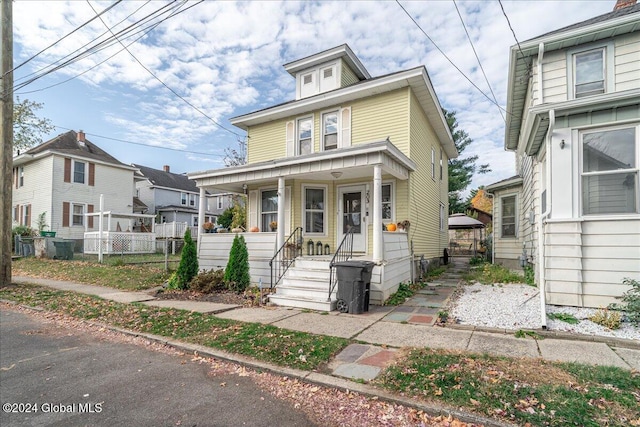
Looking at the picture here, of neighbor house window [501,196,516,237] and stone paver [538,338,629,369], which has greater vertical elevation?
neighbor house window [501,196,516,237]

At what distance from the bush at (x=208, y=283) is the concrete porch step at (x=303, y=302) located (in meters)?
2.13

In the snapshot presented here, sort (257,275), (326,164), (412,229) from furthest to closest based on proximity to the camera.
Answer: (412,229) < (257,275) < (326,164)

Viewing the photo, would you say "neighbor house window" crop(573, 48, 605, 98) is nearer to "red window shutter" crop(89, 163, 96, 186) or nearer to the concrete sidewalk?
the concrete sidewalk

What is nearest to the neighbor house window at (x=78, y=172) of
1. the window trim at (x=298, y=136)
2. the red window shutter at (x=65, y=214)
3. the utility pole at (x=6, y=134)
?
the red window shutter at (x=65, y=214)

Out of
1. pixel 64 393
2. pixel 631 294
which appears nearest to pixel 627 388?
pixel 631 294

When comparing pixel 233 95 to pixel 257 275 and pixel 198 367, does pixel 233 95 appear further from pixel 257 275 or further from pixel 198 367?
pixel 198 367

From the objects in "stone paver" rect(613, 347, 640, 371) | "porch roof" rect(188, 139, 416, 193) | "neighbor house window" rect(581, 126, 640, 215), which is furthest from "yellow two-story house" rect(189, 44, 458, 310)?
"stone paver" rect(613, 347, 640, 371)

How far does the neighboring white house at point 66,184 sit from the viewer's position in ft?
70.2

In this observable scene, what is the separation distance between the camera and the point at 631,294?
18.2ft

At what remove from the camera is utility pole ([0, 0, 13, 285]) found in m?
9.68

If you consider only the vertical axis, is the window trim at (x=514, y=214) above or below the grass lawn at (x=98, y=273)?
above

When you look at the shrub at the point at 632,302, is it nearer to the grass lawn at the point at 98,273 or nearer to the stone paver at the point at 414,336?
the stone paver at the point at 414,336

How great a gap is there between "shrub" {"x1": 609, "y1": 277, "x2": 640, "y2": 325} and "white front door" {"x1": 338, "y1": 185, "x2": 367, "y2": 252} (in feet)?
20.1

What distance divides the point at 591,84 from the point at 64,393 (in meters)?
10.8
